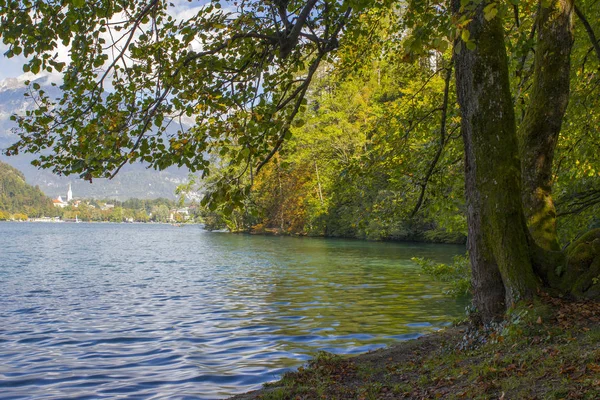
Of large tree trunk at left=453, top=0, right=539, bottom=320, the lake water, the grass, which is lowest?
the lake water

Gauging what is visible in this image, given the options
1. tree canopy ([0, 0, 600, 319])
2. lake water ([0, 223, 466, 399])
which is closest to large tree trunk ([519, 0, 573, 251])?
tree canopy ([0, 0, 600, 319])

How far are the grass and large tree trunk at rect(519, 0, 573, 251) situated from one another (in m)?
1.54

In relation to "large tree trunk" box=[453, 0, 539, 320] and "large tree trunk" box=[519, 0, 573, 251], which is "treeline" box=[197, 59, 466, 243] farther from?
"large tree trunk" box=[453, 0, 539, 320]

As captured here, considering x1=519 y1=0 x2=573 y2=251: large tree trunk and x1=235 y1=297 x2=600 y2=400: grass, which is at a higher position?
x1=519 y1=0 x2=573 y2=251: large tree trunk

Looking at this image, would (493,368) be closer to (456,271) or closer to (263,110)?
(263,110)

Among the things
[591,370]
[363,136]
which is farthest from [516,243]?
[363,136]

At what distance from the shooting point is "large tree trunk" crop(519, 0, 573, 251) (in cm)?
781

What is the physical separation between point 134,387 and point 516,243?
622cm

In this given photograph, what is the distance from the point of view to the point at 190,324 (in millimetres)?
14234

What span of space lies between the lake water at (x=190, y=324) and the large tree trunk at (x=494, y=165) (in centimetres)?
425

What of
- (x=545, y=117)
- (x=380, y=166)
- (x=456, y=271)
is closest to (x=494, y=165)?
(x=545, y=117)

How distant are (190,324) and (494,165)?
377 inches

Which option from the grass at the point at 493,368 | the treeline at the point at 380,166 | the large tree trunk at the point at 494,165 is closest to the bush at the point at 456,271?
the treeline at the point at 380,166

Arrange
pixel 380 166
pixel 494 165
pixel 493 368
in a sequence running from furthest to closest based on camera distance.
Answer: pixel 380 166 < pixel 494 165 < pixel 493 368
